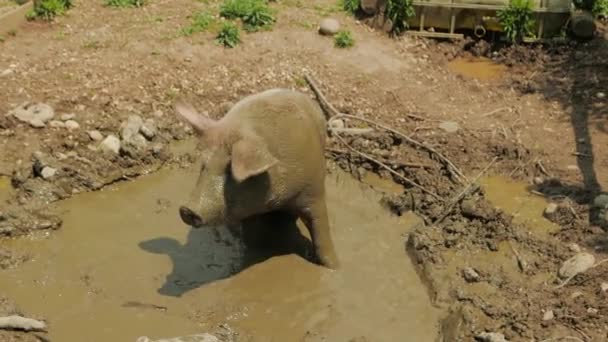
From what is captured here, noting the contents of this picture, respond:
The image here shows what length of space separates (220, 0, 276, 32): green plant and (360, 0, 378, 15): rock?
1409mm

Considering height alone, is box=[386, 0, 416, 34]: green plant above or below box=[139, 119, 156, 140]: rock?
above

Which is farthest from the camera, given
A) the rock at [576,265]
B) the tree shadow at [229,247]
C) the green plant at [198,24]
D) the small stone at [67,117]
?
the green plant at [198,24]

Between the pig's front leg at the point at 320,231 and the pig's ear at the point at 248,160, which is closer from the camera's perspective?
the pig's ear at the point at 248,160

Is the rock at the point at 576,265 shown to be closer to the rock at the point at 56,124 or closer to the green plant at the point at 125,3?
the rock at the point at 56,124

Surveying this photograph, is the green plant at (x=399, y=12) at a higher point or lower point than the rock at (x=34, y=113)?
higher

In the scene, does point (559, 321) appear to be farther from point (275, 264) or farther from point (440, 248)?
point (275, 264)

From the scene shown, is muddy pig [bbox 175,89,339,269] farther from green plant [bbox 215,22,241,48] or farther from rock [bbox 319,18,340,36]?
rock [bbox 319,18,340,36]

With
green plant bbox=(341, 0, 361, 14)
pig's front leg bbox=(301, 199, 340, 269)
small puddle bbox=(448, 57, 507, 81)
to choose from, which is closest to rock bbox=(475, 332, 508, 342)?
pig's front leg bbox=(301, 199, 340, 269)

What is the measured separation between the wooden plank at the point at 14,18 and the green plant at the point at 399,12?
5148mm

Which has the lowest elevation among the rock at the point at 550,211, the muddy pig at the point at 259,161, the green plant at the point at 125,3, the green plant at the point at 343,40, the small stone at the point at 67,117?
the rock at the point at 550,211

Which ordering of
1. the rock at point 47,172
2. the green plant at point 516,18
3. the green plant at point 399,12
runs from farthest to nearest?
the green plant at point 399,12, the green plant at point 516,18, the rock at point 47,172

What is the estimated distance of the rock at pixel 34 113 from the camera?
10094 millimetres

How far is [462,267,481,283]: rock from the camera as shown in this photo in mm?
8203

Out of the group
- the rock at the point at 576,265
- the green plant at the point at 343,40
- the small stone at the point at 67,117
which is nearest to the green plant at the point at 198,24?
the green plant at the point at 343,40
